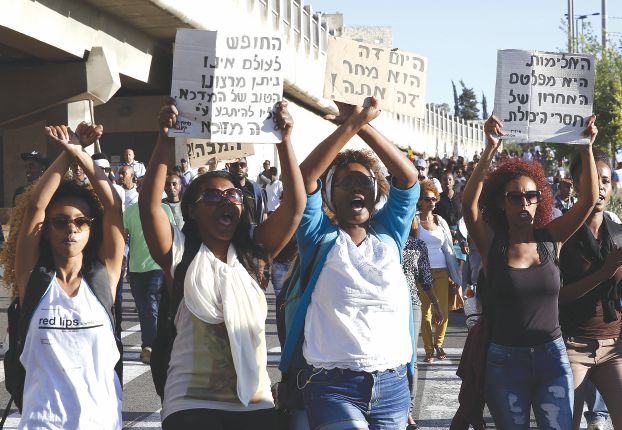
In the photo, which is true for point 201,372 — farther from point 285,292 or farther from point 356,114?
point 356,114

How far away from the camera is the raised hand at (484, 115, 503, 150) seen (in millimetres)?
5938

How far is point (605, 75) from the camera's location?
149 ft

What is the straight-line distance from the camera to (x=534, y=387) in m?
5.40

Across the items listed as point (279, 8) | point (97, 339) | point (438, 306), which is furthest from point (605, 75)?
point (97, 339)

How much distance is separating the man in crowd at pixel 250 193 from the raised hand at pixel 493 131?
1270mm

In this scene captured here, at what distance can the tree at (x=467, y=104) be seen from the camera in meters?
151

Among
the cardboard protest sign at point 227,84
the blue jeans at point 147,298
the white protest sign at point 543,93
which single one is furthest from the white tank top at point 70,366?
the blue jeans at point 147,298

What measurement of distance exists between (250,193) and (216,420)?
628 centimetres

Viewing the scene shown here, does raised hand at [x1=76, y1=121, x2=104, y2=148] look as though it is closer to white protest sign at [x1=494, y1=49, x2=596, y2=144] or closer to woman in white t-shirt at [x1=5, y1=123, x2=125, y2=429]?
woman in white t-shirt at [x1=5, y1=123, x2=125, y2=429]

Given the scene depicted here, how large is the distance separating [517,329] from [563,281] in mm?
906

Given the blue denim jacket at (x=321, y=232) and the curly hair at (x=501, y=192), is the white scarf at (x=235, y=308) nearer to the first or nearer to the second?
the blue denim jacket at (x=321, y=232)

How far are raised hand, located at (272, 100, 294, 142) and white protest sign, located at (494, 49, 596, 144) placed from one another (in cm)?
177

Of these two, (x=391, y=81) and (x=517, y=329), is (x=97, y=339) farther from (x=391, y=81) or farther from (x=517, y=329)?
(x=391, y=81)

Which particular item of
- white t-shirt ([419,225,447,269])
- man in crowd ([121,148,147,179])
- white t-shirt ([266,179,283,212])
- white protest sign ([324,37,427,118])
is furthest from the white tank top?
white t-shirt ([266,179,283,212])
